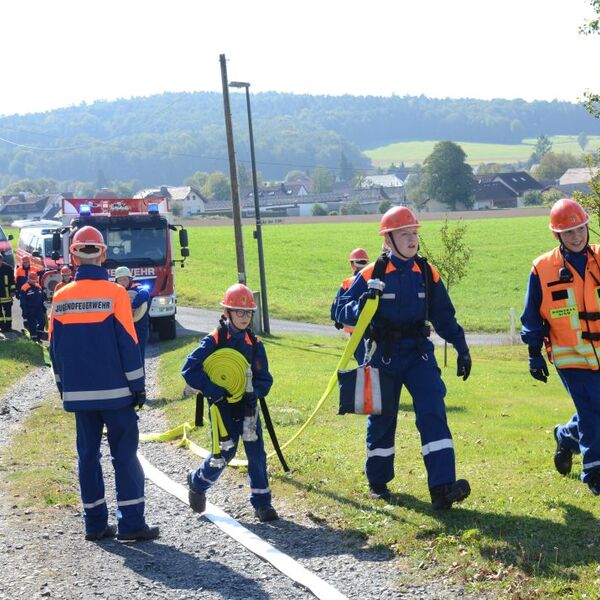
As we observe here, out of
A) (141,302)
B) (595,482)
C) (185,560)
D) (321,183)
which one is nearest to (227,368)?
(185,560)

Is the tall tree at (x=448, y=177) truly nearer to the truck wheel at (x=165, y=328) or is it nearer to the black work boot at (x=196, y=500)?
the truck wheel at (x=165, y=328)

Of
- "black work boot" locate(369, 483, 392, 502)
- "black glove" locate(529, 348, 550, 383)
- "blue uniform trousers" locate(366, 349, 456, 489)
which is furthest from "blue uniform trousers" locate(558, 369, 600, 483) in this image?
"black work boot" locate(369, 483, 392, 502)

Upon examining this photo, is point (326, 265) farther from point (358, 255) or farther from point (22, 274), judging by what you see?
point (358, 255)

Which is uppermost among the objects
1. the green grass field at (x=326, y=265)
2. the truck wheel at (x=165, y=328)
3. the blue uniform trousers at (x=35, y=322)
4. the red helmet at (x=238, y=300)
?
the red helmet at (x=238, y=300)

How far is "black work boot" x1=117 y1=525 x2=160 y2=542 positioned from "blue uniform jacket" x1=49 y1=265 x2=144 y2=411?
913 millimetres

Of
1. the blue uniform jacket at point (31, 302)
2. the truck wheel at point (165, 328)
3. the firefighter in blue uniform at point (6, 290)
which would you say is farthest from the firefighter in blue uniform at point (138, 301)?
the firefighter in blue uniform at point (6, 290)

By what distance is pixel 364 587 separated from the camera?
6234 millimetres

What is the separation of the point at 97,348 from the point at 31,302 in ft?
58.7

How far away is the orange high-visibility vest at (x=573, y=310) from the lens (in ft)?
24.7

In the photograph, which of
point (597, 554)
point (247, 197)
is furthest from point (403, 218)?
point (247, 197)

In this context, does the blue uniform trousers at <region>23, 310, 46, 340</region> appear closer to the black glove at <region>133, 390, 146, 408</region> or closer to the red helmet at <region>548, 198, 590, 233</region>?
the black glove at <region>133, 390, 146, 408</region>

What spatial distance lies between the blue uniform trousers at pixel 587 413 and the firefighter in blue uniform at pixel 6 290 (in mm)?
20486

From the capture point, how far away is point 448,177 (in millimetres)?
112062

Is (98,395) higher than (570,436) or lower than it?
higher
